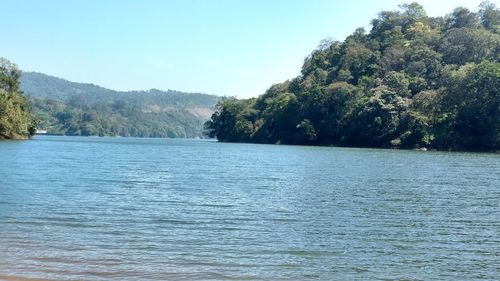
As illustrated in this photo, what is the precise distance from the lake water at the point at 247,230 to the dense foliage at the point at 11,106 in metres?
79.0

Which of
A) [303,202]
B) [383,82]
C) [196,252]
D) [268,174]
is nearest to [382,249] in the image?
[196,252]

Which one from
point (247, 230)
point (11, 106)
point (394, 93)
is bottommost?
point (247, 230)

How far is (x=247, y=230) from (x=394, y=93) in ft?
341

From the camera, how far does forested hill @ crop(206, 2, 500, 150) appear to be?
341ft

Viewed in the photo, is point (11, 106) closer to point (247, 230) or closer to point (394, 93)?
point (394, 93)

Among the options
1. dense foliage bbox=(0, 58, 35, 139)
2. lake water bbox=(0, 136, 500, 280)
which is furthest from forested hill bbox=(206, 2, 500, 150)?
lake water bbox=(0, 136, 500, 280)

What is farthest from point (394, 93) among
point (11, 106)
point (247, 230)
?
point (247, 230)

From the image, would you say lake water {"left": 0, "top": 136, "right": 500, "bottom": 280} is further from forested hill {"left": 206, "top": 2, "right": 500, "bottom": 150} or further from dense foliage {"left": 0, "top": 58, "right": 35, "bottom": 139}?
dense foliage {"left": 0, "top": 58, "right": 35, "bottom": 139}

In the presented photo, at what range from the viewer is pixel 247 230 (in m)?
21.2

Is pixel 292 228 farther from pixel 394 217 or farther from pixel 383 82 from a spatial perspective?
pixel 383 82

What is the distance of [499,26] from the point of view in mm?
143000

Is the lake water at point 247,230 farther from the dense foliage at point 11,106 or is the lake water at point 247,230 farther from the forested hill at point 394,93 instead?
the dense foliage at point 11,106

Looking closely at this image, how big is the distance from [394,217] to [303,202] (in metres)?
5.81

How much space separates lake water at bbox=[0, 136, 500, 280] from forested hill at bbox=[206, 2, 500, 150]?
68849 millimetres
